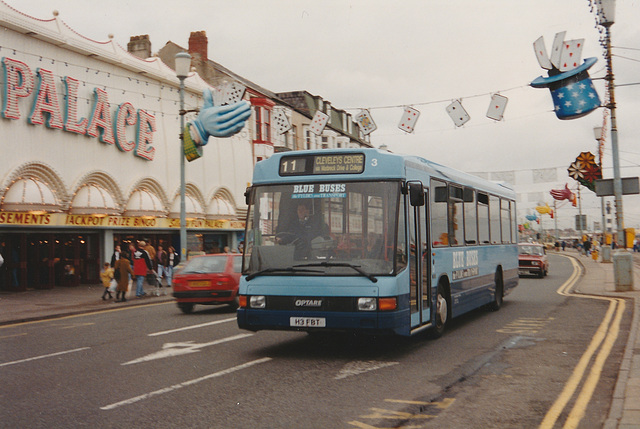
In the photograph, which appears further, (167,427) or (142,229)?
(142,229)

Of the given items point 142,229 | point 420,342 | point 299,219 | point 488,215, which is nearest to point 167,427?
point 299,219

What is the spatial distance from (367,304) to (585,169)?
59.9 ft

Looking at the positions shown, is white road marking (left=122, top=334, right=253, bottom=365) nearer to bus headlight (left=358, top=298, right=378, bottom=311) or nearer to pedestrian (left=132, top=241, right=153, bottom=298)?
bus headlight (left=358, top=298, right=378, bottom=311)

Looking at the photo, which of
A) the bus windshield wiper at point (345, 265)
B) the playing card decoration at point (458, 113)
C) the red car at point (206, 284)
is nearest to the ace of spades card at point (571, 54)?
the playing card decoration at point (458, 113)

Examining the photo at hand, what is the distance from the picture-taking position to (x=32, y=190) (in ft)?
75.5

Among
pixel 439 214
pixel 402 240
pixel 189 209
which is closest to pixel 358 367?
pixel 402 240

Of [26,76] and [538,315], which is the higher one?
[26,76]

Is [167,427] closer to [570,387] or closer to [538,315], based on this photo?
[570,387]

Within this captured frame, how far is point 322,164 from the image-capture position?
9.31 m

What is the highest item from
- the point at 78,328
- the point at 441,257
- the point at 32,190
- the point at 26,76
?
the point at 26,76

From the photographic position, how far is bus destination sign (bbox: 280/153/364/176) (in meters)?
9.14

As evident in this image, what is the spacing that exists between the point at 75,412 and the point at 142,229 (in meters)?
24.5

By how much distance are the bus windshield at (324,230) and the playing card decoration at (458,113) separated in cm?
1076

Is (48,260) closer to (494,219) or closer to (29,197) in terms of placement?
(29,197)
